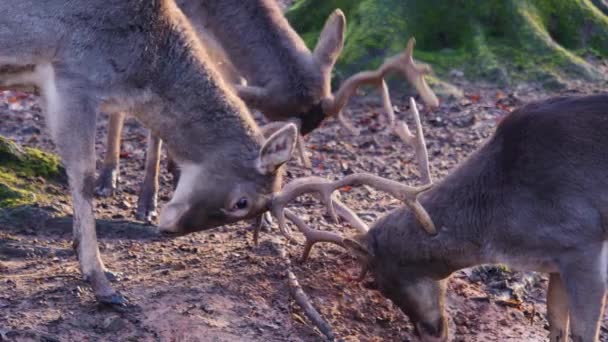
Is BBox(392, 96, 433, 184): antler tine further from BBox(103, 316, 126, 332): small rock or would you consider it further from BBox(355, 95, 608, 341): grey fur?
BBox(103, 316, 126, 332): small rock

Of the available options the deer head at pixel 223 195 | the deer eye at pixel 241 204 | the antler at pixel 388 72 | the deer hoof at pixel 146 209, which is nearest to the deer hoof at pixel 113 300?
the deer head at pixel 223 195

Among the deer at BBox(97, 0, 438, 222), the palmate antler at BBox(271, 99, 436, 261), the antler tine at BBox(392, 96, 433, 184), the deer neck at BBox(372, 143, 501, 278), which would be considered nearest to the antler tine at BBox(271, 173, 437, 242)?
the palmate antler at BBox(271, 99, 436, 261)

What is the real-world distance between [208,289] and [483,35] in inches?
302

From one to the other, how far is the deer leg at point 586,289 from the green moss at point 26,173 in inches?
175

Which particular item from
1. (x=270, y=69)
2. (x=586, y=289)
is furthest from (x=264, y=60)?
(x=586, y=289)

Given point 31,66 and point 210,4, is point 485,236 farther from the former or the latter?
point 210,4

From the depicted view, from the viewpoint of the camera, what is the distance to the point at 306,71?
926 centimetres

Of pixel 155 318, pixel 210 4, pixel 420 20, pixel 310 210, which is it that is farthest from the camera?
pixel 420 20

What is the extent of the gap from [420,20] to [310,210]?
17.0 ft

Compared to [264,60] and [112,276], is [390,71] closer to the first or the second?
[264,60]

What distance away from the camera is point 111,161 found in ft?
30.3

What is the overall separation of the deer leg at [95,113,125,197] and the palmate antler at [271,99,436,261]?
273cm

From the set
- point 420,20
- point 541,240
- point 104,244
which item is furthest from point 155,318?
point 420,20

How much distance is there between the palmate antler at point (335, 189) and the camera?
630 centimetres
